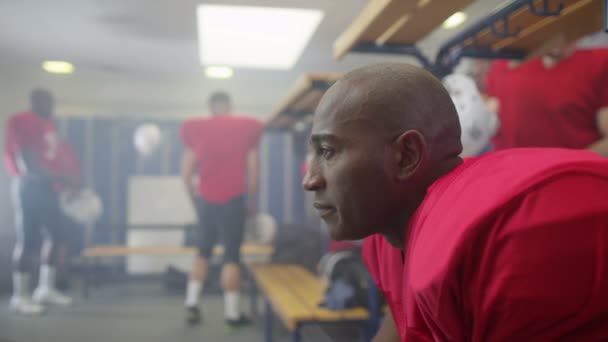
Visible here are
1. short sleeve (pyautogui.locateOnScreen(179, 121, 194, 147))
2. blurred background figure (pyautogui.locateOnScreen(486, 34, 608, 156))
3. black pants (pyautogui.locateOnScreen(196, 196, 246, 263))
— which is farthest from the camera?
short sleeve (pyautogui.locateOnScreen(179, 121, 194, 147))

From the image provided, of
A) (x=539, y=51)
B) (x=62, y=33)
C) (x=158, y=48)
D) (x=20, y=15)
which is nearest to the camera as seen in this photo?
(x=539, y=51)

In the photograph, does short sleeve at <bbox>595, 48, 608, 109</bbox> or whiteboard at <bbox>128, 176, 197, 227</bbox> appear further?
whiteboard at <bbox>128, 176, 197, 227</bbox>

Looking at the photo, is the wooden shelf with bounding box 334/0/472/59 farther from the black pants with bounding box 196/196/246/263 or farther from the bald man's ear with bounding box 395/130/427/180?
the black pants with bounding box 196/196/246/263

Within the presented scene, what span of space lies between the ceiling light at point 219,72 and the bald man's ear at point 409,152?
17.7 feet

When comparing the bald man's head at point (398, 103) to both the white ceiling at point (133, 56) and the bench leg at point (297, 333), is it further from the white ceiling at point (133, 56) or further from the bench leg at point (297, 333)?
the white ceiling at point (133, 56)

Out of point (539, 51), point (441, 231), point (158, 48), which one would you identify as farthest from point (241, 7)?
point (441, 231)

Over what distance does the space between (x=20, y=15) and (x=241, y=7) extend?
1.78 metres

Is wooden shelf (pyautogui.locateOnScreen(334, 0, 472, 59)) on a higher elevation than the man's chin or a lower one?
higher

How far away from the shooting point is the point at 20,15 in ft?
13.6

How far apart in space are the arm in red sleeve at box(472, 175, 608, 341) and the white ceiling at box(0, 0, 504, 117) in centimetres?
287

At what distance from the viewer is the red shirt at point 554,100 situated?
60.1 inches

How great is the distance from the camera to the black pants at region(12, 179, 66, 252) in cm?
378

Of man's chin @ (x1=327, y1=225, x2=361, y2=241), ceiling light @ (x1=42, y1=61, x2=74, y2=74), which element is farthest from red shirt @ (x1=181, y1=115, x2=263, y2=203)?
ceiling light @ (x1=42, y1=61, x2=74, y2=74)

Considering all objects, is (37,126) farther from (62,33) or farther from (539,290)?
(539,290)
